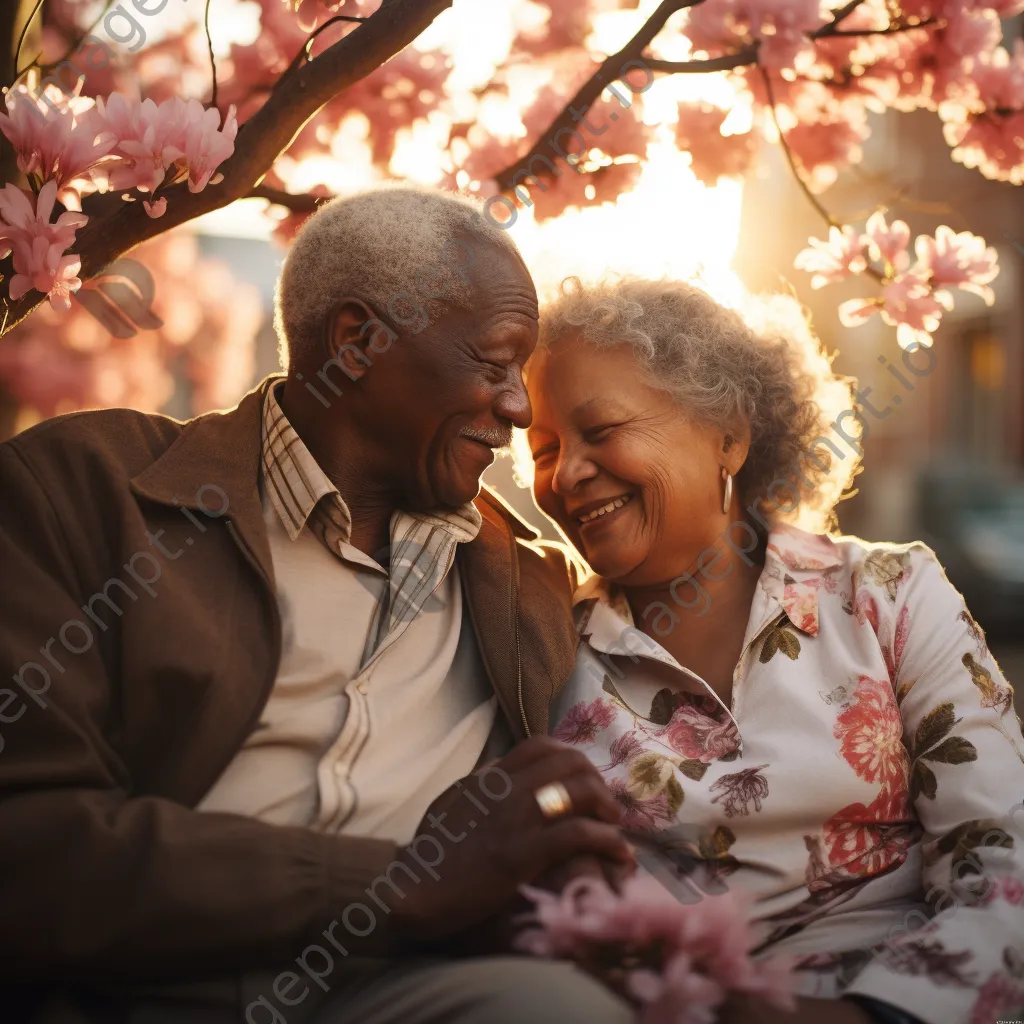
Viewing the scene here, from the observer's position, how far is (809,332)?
2916 mm

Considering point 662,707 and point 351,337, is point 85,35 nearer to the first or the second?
point 351,337

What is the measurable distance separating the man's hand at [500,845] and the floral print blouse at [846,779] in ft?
0.96

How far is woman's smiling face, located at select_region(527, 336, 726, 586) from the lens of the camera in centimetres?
244

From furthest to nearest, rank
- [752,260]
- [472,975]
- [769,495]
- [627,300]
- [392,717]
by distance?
[752,260]
[769,495]
[627,300]
[392,717]
[472,975]

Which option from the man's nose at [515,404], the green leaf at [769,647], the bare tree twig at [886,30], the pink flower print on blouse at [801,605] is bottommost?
the green leaf at [769,647]

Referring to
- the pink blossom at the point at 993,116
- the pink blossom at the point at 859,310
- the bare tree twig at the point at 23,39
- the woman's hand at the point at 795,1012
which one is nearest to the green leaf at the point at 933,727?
the woman's hand at the point at 795,1012

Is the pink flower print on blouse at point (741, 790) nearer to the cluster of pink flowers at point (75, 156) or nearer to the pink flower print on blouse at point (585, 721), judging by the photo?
the pink flower print on blouse at point (585, 721)

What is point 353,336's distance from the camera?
231 centimetres

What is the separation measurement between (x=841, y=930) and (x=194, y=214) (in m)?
1.80

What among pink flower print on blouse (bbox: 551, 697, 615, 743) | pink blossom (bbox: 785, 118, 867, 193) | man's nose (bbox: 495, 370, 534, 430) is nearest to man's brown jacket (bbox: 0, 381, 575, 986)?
pink flower print on blouse (bbox: 551, 697, 615, 743)

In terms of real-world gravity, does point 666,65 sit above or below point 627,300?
above

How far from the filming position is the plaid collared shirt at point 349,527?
2.21 m

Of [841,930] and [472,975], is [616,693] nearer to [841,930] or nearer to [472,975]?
[841,930]

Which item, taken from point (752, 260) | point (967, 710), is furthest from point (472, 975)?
point (752, 260)
